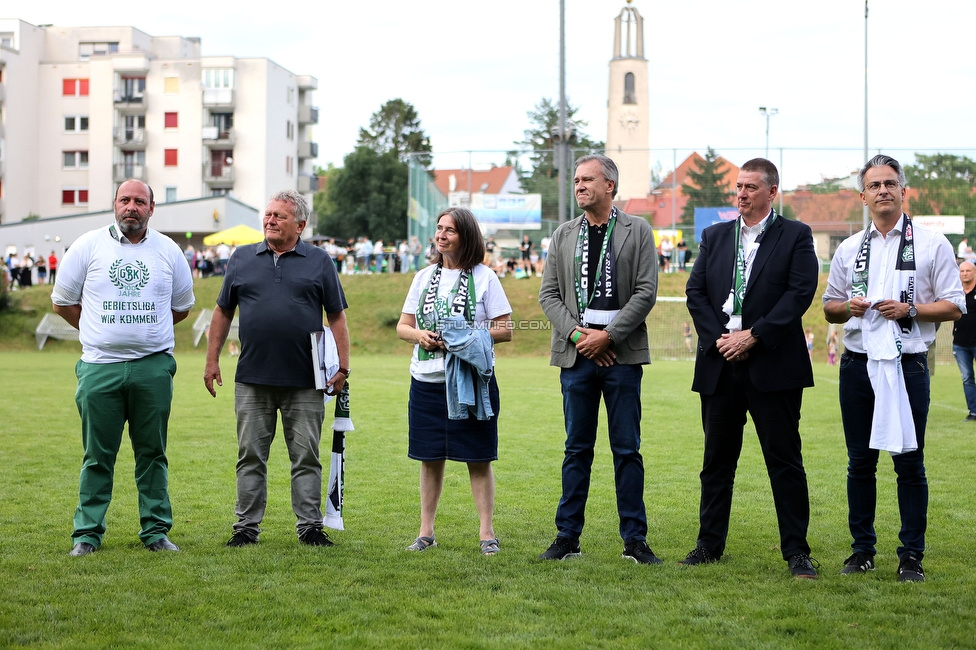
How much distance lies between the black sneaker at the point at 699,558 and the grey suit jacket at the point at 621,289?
1097mm

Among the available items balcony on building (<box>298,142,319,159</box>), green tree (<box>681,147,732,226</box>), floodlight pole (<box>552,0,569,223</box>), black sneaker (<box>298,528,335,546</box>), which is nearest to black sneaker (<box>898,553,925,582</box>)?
black sneaker (<box>298,528,335,546</box>)

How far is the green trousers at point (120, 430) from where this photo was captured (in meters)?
6.09

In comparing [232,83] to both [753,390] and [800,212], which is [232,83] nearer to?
[800,212]

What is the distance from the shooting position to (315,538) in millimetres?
6289

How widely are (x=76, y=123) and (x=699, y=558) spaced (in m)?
70.2

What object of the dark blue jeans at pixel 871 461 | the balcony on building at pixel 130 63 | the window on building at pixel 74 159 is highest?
the balcony on building at pixel 130 63

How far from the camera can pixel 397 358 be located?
96.9 ft

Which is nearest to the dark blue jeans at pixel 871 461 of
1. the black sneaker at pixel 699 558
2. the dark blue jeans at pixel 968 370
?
the black sneaker at pixel 699 558

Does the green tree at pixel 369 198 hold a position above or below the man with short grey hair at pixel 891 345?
above

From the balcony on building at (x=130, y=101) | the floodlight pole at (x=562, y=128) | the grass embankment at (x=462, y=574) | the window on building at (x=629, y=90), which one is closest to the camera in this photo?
the grass embankment at (x=462, y=574)

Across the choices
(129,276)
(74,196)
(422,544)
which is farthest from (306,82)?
(422,544)

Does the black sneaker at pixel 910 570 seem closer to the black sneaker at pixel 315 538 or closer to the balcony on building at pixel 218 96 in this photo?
the black sneaker at pixel 315 538

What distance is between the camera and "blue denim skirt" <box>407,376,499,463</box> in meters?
6.15

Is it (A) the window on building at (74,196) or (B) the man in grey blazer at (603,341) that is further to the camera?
(A) the window on building at (74,196)
